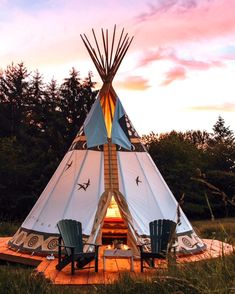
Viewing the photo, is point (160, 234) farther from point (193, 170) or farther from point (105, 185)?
point (193, 170)

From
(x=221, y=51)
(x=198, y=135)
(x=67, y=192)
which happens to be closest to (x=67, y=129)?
(x=221, y=51)

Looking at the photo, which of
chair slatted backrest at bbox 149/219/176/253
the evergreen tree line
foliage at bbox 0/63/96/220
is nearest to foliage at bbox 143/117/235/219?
the evergreen tree line

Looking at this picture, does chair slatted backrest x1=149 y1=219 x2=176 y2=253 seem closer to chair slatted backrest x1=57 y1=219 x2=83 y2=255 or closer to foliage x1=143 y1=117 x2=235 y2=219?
chair slatted backrest x1=57 y1=219 x2=83 y2=255

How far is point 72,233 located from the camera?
267 inches

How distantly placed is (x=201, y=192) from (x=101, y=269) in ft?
35.7

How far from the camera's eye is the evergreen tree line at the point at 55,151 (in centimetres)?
1634

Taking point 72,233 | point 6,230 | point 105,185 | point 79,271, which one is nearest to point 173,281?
point 79,271

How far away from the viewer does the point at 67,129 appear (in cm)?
1944

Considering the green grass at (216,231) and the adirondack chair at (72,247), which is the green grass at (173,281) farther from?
the adirondack chair at (72,247)

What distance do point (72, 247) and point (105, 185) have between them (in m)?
2.06

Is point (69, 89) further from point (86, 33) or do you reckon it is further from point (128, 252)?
point (128, 252)

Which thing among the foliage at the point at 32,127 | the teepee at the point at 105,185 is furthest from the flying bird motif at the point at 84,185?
the foliage at the point at 32,127

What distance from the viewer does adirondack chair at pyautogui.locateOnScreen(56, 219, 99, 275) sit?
20.1 feet

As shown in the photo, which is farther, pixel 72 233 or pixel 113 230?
pixel 113 230
